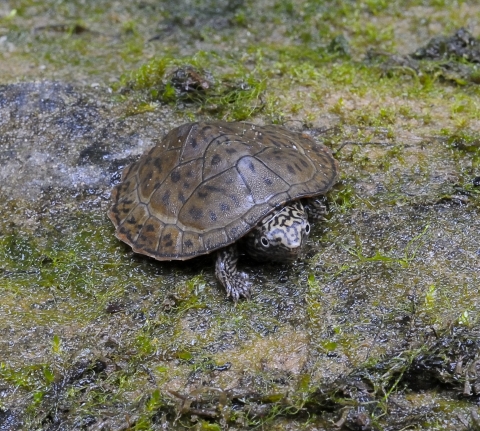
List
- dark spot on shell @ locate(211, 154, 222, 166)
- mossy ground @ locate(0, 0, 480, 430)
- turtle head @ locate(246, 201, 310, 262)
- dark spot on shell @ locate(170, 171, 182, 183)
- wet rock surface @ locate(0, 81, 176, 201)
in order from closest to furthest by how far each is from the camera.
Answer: mossy ground @ locate(0, 0, 480, 430) < turtle head @ locate(246, 201, 310, 262) < dark spot on shell @ locate(211, 154, 222, 166) < dark spot on shell @ locate(170, 171, 182, 183) < wet rock surface @ locate(0, 81, 176, 201)

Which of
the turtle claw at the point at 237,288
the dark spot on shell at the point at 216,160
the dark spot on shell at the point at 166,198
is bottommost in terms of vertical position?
the turtle claw at the point at 237,288

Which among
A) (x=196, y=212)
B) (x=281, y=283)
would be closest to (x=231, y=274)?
(x=281, y=283)

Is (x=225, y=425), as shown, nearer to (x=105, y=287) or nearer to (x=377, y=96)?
(x=105, y=287)

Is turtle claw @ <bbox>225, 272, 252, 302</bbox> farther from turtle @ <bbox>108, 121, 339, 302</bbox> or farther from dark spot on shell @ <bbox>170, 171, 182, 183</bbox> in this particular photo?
dark spot on shell @ <bbox>170, 171, 182, 183</bbox>

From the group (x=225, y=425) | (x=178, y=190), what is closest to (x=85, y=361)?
(x=225, y=425)

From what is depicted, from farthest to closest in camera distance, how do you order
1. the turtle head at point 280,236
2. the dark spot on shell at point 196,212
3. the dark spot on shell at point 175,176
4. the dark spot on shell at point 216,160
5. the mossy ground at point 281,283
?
the dark spot on shell at point 175,176
the dark spot on shell at point 216,160
the dark spot on shell at point 196,212
the turtle head at point 280,236
the mossy ground at point 281,283

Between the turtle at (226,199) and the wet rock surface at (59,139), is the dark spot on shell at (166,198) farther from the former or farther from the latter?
the wet rock surface at (59,139)

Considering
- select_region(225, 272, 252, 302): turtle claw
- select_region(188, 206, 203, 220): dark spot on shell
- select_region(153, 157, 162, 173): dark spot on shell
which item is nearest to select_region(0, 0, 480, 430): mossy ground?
select_region(225, 272, 252, 302): turtle claw

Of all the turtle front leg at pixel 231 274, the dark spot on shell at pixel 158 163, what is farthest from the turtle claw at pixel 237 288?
the dark spot on shell at pixel 158 163
